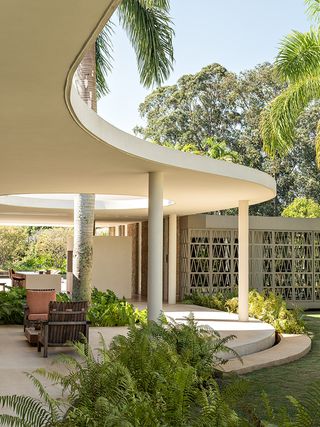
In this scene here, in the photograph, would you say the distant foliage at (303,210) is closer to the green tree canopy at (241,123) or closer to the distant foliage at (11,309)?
the green tree canopy at (241,123)

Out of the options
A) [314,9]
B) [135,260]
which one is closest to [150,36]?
[314,9]

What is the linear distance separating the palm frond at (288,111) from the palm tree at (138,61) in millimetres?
3170

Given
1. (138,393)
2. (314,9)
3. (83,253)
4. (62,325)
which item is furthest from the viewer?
(314,9)

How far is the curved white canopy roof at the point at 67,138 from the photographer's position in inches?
161

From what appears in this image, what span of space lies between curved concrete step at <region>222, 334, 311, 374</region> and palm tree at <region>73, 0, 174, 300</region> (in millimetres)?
4752

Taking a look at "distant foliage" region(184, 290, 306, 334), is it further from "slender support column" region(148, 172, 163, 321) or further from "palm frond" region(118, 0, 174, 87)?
"palm frond" region(118, 0, 174, 87)

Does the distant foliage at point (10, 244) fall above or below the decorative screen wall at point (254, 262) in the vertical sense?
above

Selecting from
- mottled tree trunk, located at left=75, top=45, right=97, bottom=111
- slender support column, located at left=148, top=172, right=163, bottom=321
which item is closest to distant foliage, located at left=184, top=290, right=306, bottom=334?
slender support column, located at left=148, top=172, right=163, bottom=321

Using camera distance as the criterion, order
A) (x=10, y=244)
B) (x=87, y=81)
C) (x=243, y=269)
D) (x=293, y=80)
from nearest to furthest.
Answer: (x=87, y=81), (x=243, y=269), (x=293, y=80), (x=10, y=244)

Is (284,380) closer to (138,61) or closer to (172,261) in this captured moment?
(138,61)

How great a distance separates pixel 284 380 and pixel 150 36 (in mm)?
9487

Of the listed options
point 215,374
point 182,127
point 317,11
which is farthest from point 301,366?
point 182,127

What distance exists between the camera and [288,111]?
16.4 meters

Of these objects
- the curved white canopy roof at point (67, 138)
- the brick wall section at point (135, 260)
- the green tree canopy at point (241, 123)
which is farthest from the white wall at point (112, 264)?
the green tree canopy at point (241, 123)
